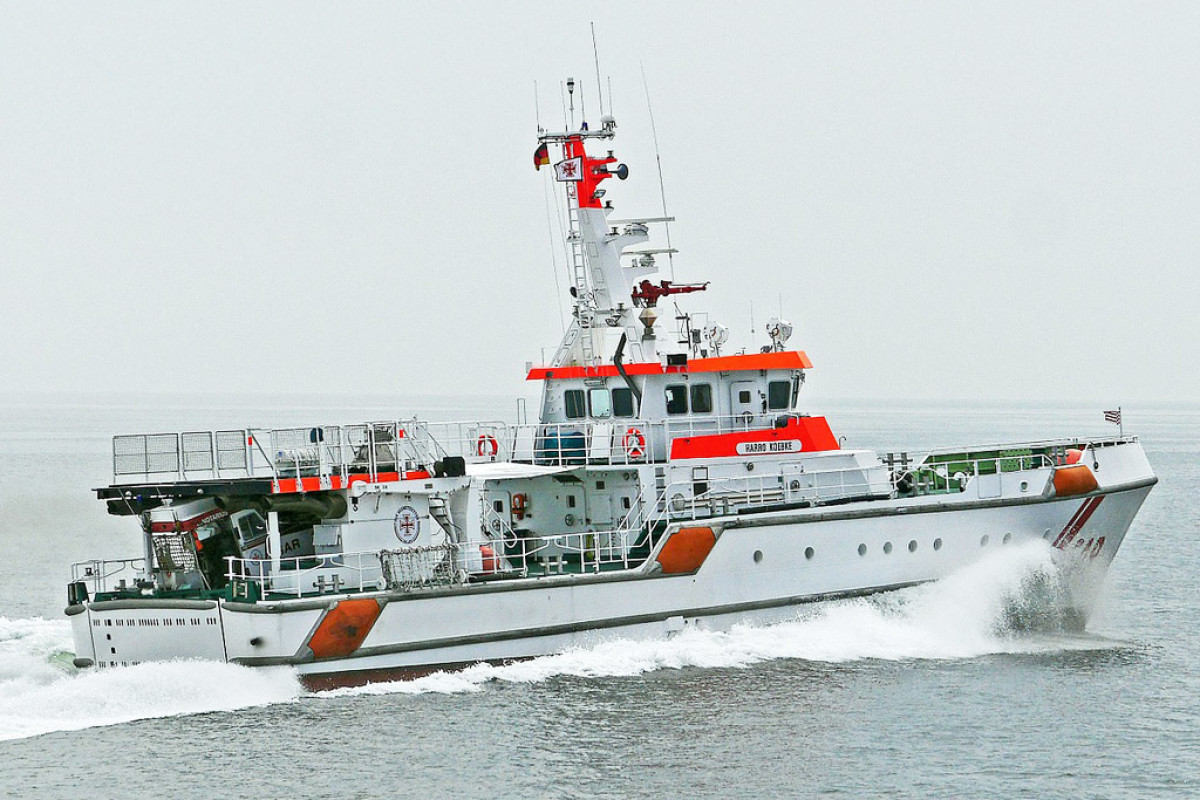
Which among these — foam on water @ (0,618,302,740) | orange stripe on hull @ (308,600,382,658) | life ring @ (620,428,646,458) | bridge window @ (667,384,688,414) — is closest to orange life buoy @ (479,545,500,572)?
orange stripe on hull @ (308,600,382,658)

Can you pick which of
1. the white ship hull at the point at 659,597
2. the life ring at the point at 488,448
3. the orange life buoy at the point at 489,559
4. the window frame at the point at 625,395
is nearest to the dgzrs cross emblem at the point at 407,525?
the orange life buoy at the point at 489,559

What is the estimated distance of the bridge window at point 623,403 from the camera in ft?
77.4

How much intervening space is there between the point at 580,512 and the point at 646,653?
3.03 m

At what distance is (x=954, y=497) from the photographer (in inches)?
922

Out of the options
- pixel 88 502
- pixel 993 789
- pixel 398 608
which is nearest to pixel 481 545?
pixel 398 608

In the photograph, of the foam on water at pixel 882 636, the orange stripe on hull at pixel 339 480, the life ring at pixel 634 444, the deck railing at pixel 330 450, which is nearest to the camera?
the orange stripe on hull at pixel 339 480

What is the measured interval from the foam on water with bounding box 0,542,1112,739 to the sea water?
1.3 inches

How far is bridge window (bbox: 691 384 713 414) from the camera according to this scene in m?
23.6

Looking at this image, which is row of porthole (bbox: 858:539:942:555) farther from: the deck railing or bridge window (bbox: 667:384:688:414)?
bridge window (bbox: 667:384:688:414)

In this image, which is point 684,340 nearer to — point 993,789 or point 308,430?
point 308,430

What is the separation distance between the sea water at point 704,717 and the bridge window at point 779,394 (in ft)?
11.4

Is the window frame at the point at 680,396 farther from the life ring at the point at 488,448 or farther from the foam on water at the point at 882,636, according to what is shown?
the foam on water at the point at 882,636

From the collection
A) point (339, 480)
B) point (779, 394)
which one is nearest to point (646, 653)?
point (339, 480)

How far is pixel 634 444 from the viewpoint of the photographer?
75.2 feet
